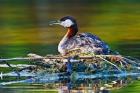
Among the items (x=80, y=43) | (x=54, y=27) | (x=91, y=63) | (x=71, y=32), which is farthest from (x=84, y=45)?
(x=54, y=27)

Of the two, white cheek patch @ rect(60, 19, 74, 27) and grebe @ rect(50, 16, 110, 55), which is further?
white cheek patch @ rect(60, 19, 74, 27)

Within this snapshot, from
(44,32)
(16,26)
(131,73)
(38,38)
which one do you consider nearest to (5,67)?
(131,73)

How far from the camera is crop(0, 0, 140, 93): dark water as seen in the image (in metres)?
21.9

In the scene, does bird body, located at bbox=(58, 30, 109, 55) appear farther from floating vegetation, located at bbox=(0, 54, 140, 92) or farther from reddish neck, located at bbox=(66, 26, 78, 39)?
floating vegetation, located at bbox=(0, 54, 140, 92)

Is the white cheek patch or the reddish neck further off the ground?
the white cheek patch

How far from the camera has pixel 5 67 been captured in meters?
18.7

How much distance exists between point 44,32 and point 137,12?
7.57 m

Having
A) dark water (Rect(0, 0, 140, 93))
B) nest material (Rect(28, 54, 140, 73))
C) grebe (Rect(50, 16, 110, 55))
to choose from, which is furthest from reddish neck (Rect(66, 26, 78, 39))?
nest material (Rect(28, 54, 140, 73))

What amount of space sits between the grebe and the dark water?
1.35m

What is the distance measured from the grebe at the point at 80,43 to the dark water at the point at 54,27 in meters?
1.35

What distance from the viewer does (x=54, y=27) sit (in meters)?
30.3

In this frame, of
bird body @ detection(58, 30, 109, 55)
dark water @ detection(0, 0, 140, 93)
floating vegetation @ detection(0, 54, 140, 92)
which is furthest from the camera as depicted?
dark water @ detection(0, 0, 140, 93)

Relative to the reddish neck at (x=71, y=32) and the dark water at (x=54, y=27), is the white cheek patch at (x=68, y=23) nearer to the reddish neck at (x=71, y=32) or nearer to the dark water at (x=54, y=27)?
the reddish neck at (x=71, y=32)

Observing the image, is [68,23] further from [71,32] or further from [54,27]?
[54,27]
